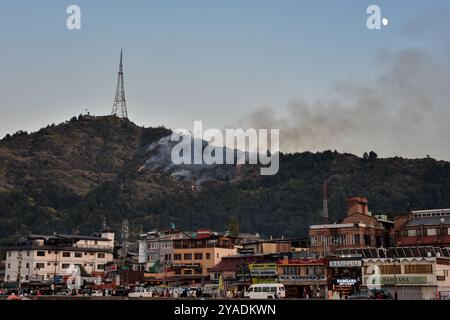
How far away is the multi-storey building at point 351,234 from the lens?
511 ft

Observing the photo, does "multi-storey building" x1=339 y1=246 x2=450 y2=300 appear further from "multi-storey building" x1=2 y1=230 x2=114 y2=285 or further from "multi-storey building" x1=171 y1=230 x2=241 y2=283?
"multi-storey building" x1=2 y1=230 x2=114 y2=285

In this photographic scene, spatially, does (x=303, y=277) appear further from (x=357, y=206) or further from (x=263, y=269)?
(x=357, y=206)

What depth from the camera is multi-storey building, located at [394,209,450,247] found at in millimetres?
147500

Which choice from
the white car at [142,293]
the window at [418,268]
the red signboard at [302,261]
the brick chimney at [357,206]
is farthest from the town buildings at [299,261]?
the white car at [142,293]

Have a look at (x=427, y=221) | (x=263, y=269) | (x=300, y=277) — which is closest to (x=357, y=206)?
(x=427, y=221)

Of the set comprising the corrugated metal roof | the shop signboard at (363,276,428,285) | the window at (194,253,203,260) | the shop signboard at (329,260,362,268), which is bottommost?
the shop signboard at (363,276,428,285)

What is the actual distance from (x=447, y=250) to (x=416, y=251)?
11.6m

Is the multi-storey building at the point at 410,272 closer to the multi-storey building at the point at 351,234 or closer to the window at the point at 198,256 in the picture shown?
the multi-storey building at the point at 351,234

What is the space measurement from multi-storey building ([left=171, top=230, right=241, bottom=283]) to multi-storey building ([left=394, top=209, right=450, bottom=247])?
4459 cm

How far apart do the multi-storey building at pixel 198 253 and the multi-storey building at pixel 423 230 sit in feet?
146

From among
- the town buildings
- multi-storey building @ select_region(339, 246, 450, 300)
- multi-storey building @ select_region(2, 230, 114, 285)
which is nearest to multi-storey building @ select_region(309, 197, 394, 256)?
the town buildings
